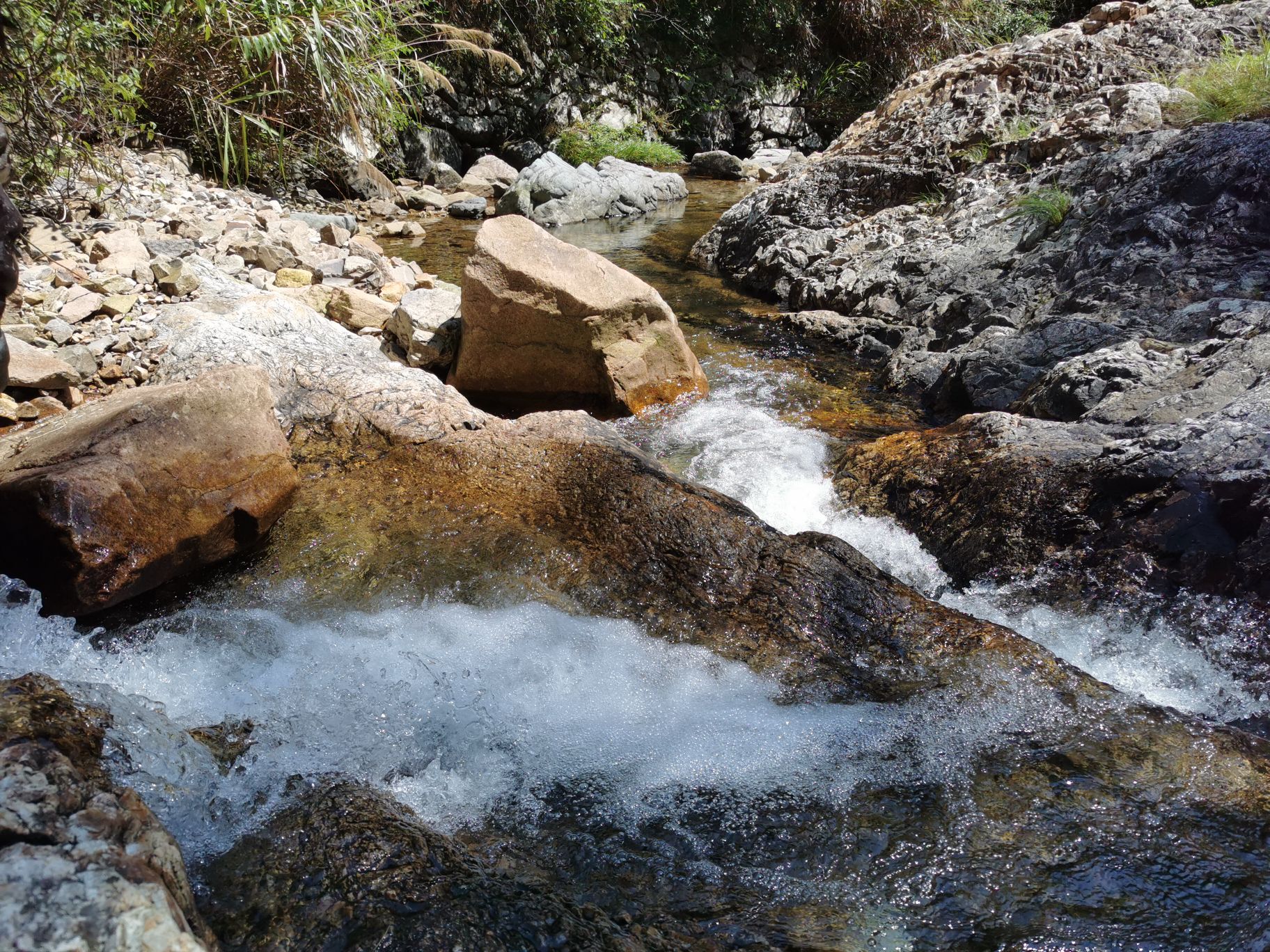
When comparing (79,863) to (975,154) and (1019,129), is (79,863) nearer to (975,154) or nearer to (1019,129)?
A: (975,154)

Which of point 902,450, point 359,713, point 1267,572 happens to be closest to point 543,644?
point 359,713

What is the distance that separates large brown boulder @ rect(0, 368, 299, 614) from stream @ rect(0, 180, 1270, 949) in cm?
12

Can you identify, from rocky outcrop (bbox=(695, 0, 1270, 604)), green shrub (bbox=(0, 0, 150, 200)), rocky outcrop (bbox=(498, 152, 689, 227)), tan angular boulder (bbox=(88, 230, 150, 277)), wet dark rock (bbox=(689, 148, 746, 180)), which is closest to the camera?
rocky outcrop (bbox=(695, 0, 1270, 604))

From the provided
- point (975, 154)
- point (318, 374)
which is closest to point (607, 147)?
point (975, 154)

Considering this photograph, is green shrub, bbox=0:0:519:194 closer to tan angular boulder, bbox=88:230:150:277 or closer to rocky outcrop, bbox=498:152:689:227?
tan angular boulder, bbox=88:230:150:277

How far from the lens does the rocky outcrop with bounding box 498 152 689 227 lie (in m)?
10.0

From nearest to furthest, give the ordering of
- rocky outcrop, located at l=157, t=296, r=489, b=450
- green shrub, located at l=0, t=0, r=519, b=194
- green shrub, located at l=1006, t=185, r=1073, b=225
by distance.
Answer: rocky outcrop, located at l=157, t=296, r=489, b=450, green shrub, located at l=0, t=0, r=519, b=194, green shrub, located at l=1006, t=185, r=1073, b=225

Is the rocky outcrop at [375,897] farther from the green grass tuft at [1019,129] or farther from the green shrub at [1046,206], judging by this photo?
the green grass tuft at [1019,129]

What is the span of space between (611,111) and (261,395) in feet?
42.1

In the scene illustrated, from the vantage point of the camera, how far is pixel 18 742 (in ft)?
4.49

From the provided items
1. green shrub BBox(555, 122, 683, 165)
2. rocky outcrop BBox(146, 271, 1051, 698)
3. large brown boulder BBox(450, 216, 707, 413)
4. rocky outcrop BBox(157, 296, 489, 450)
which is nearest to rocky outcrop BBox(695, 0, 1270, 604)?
rocky outcrop BBox(146, 271, 1051, 698)

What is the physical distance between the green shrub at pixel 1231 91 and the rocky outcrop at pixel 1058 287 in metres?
0.19

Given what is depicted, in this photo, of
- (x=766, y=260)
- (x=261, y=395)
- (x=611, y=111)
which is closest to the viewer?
(x=261, y=395)

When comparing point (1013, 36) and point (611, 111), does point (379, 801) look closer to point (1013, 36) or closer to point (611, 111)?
point (611, 111)
